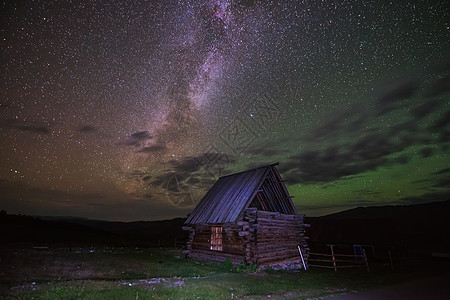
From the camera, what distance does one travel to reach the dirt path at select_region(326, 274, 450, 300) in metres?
9.96

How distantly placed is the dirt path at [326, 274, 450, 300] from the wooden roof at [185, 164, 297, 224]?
884cm

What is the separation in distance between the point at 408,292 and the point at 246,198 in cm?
1040

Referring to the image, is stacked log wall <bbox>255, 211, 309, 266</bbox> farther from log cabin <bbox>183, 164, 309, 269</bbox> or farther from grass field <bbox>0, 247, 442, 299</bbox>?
grass field <bbox>0, 247, 442, 299</bbox>

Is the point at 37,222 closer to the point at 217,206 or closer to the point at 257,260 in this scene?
the point at 217,206

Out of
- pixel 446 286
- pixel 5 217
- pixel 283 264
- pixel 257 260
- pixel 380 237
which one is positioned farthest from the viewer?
pixel 5 217

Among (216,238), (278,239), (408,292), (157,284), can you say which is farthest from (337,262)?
(157,284)

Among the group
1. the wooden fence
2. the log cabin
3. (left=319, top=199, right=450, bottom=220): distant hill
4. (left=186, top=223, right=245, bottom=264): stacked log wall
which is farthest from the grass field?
(left=319, top=199, right=450, bottom=220): distant hill

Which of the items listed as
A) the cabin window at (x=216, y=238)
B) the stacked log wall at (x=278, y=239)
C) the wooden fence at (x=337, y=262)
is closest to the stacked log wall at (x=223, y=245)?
the cabin window at (x=216, y=238)

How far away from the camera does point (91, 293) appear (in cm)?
938

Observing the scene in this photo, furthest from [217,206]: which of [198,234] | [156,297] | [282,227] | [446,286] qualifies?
[446,286]

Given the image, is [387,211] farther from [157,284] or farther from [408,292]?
[157,284]

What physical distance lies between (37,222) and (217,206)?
57.7 metres

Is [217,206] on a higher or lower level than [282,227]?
higher

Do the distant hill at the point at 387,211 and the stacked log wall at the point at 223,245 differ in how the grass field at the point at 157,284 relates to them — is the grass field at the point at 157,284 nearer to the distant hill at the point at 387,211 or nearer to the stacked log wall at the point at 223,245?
the stacked log wall at the point at 223,245
